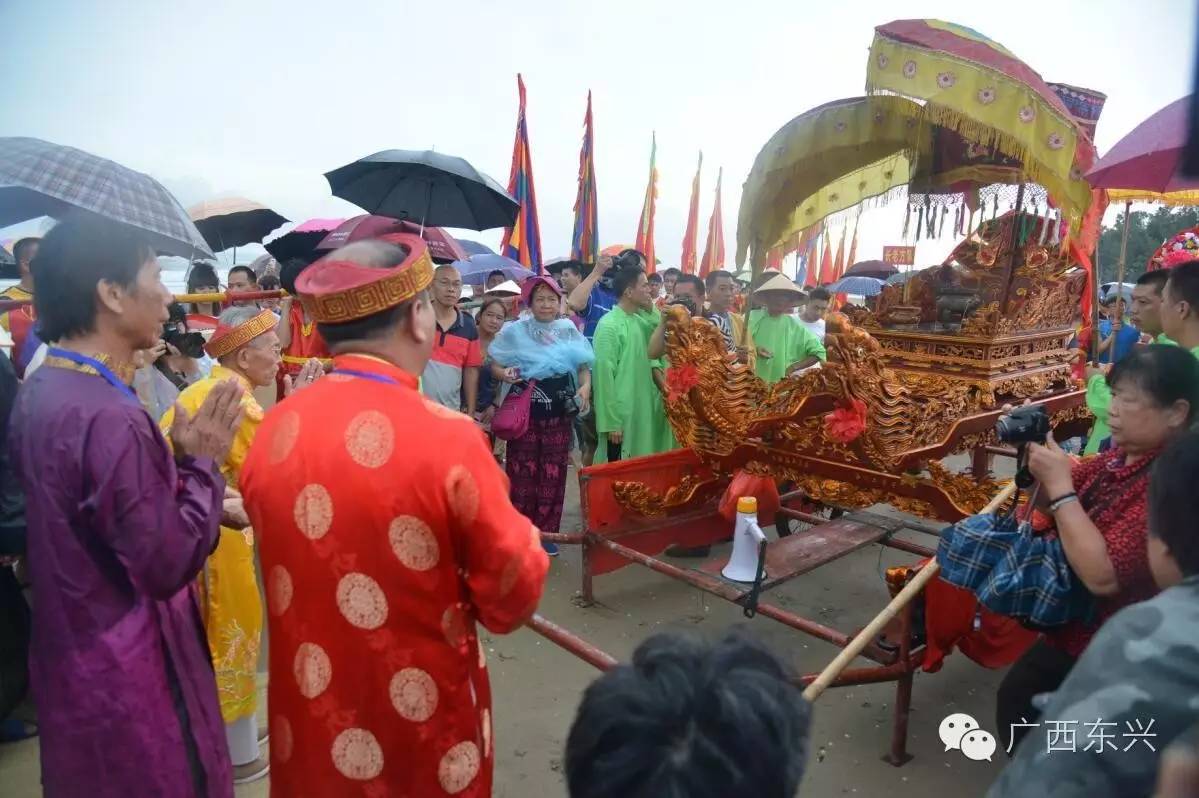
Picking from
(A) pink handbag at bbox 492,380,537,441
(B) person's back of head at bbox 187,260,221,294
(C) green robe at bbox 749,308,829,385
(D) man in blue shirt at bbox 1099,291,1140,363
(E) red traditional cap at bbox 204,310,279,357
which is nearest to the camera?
(E) red traditional cap at bbox 204,310,279,357

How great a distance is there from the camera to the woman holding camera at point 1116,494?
1672 mm

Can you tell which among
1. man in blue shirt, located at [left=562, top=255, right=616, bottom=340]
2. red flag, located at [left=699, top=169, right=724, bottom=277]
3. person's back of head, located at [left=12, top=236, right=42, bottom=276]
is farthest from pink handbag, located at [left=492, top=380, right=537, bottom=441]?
red flag, located at [left=699, top=169, right=724, bottom=277]

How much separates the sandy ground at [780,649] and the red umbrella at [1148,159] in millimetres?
2182

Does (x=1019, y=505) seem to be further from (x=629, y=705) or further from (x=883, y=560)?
(x=883, y=560)

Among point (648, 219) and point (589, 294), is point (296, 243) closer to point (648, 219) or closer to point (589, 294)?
point (589, 294)

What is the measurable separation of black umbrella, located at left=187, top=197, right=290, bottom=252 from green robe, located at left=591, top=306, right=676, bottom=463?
4061 mm

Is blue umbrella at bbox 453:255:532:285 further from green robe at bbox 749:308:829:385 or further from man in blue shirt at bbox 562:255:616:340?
green robe at bbox 749:308:829:385

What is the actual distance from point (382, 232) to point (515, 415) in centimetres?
134

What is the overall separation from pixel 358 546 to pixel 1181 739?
1242 mm

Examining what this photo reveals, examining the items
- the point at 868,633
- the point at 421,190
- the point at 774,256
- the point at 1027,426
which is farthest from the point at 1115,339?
the point at 421,190

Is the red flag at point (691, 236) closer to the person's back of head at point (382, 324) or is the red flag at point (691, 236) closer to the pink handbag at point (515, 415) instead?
the pink handbag at point (515, 415)

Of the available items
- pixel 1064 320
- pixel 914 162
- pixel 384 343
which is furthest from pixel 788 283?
pixel 384 343

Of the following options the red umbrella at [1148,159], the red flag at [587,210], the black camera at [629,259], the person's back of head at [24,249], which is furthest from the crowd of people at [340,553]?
the red flag at [587,210]

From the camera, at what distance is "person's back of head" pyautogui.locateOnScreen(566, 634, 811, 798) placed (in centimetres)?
82
